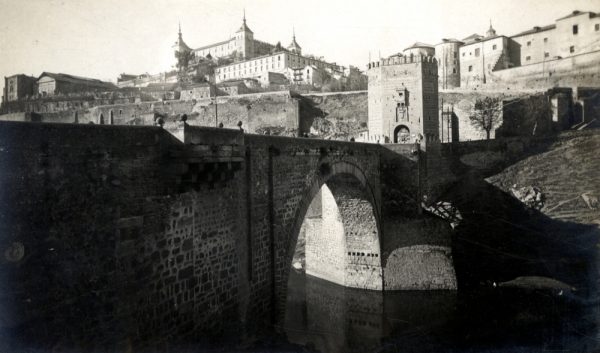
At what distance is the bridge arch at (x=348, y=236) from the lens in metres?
24.7

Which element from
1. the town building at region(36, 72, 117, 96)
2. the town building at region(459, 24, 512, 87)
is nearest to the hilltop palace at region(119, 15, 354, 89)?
the town building at region(36, 72, 117, 96)

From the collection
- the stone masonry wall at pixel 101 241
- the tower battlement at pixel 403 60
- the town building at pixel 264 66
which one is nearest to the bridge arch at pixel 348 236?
the stone masonry wall at pixel 101 241

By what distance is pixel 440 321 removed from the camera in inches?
846

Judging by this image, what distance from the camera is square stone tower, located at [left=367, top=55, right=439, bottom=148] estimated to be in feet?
123

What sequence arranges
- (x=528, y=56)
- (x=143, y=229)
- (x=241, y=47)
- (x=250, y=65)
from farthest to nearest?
1. (x=241, y=47)
2. (x=250, y=65)
3. (x=528, y=56)
4. (x=143, y=229)

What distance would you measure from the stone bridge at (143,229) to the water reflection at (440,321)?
8.40m

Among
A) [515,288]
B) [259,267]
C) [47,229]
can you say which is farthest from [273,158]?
[515,288]

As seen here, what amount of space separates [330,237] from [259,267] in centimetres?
1520

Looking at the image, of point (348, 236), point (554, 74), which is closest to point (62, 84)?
point (348, 236)

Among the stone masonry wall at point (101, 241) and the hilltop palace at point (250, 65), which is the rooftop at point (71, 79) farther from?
the stone masonry wall at point (101, 241)

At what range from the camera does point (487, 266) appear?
26.9 metres

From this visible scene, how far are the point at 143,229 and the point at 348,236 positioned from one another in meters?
19.6

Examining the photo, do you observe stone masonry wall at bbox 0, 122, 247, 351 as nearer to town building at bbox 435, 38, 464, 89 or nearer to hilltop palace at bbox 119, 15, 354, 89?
town building at bbox 435, 38, 464, 89

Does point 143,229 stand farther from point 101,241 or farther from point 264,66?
point 264,66
